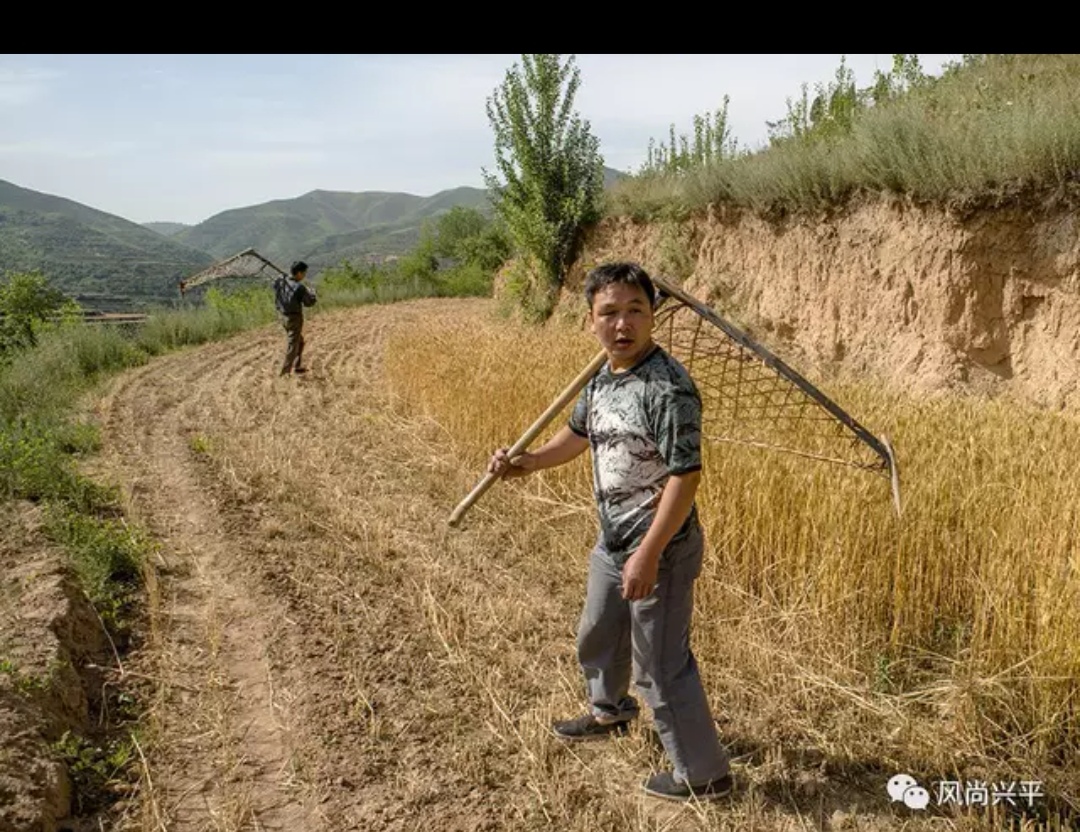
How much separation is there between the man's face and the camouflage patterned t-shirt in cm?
7

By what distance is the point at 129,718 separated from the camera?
3.12 metres

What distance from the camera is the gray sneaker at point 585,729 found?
292 cm

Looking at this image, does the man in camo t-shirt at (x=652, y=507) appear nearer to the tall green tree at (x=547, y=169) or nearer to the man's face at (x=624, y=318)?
the man's face at (x=624, y=318)

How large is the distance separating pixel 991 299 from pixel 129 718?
805cm

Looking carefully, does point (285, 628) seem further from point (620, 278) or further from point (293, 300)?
point (293, 300)

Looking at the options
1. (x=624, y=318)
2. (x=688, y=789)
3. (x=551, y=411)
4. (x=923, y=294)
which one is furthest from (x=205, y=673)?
(x=923, y=294)

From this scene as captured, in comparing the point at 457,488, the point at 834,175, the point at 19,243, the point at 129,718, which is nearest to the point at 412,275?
the point at 834,175

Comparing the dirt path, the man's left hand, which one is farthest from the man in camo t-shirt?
the dirt path

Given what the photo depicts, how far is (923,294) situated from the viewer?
805cm

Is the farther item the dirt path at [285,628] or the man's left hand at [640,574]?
the dirt path at [285,628]

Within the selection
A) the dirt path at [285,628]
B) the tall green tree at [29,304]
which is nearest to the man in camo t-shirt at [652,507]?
the dirt path at [285,628]

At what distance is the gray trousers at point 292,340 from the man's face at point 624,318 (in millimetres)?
9123

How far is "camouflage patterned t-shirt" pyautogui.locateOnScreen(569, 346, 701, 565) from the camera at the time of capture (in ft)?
7.43
